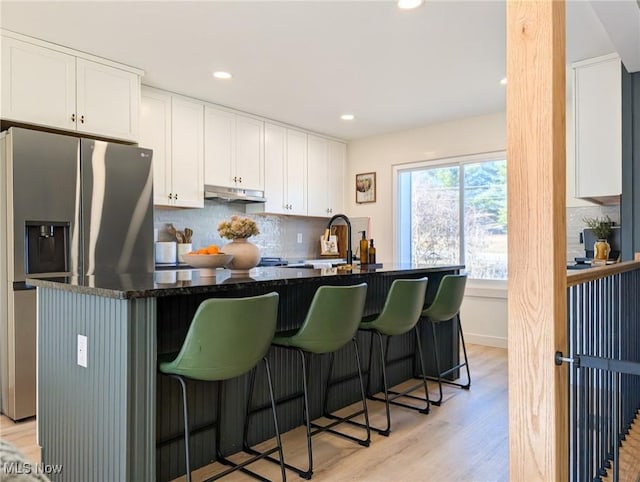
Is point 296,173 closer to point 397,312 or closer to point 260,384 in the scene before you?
point 397,312

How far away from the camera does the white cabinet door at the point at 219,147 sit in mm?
4535

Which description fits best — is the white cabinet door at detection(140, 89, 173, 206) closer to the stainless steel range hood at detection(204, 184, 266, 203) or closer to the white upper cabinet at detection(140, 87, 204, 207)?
the white upper cabinet at detection(140, 87, 204, 207)

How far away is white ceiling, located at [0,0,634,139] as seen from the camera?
277cm

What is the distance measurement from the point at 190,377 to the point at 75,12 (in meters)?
2.42

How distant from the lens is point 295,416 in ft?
9.00

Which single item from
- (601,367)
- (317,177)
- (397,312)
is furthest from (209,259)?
(317,177)

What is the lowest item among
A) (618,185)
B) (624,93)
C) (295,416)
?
(295,416)

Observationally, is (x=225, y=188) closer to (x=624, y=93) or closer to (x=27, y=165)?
(x=27, y=165)

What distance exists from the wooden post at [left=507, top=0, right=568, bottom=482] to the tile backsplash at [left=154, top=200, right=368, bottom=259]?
152 inches

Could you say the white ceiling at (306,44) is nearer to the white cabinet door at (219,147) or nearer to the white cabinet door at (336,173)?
the white cabinet door at (219,147)

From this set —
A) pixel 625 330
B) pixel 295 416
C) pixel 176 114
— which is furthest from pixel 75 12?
pixel 625 330

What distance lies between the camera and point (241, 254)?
2607mm

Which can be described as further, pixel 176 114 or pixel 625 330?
pixel 176 114

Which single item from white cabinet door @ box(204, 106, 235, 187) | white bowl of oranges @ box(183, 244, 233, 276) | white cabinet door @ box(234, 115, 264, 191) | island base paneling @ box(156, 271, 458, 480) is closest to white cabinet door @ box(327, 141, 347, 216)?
white cabinet door @ box(234, 115, 264, 191)
